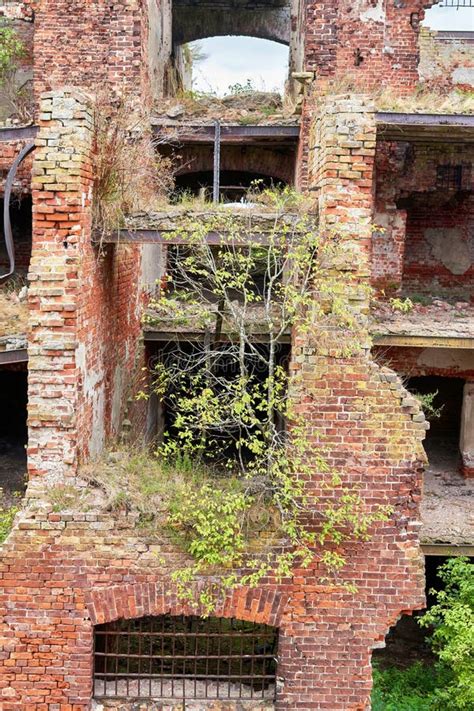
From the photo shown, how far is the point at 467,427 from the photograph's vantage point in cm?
1099

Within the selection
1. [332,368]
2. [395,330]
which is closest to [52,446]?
[332,368]

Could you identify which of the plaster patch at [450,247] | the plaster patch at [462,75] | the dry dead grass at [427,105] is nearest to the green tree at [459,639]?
the dry dead grass at [427,105]

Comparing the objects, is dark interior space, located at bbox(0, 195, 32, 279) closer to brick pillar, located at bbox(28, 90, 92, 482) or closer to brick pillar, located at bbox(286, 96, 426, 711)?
brick pillar, located at bbox(28, 90, 92, 482)

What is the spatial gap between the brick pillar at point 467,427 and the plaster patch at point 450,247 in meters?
2.66

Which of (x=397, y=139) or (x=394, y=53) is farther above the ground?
(x=394, y=53)

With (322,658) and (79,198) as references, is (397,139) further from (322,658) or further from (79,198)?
(322,658)

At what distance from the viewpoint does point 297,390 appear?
578cm

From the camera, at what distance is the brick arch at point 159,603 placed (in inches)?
227

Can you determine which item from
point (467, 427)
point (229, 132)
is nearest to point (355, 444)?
point (467, 427)

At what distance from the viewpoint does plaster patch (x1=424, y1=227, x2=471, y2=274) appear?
12.5 m

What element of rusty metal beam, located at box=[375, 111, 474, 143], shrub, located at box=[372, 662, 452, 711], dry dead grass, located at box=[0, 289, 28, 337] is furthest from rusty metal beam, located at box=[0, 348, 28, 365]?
rusty metal beam, located at box=[375, 111, 474, 143]

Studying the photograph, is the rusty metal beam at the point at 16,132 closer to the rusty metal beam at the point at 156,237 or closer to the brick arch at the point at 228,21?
the rusty metal beam at the point at 156,237

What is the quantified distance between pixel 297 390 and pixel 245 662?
3167 millimetres

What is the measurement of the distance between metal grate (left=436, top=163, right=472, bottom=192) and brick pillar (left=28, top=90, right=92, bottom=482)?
783 centimetres
